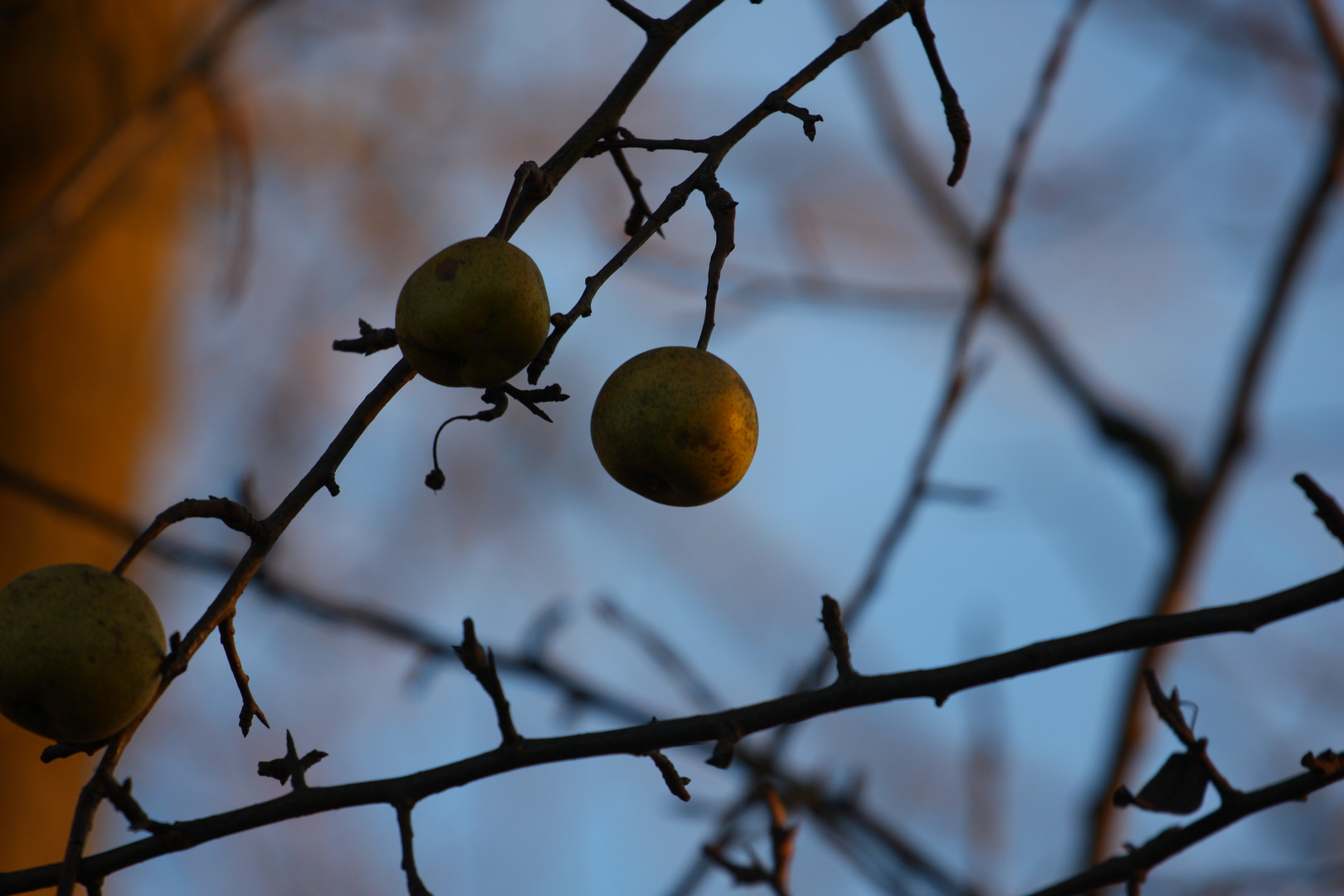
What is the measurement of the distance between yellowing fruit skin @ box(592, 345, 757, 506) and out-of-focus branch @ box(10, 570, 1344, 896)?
35 centimetres

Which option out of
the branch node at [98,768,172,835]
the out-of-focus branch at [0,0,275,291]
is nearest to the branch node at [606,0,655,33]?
the branch node at [98,768,172,835]

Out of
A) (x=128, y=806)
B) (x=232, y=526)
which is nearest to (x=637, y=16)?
(x=232, y=526)

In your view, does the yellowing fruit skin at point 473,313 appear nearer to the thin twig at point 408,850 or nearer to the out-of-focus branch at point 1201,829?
the thin twig at point 408,850

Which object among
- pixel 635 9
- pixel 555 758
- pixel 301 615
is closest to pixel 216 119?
pixel 301 615

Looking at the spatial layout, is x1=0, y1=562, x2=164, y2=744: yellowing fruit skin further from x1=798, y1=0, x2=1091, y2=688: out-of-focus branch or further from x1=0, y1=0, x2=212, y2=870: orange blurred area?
x1=0, y1=0, x2=212, y2=870: orange blurred area

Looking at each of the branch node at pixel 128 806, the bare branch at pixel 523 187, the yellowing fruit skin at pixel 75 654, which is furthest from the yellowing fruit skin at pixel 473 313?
the branch node at pixel 128 806

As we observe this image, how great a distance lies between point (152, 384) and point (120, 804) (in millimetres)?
4054

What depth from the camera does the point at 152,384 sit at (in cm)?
482

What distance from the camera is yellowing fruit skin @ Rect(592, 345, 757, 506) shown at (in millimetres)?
1342

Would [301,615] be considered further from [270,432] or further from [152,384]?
[270,432]

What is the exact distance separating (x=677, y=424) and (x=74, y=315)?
13.0 feet

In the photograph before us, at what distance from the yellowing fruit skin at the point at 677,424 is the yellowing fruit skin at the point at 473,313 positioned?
13cm

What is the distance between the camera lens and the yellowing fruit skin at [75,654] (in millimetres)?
1222

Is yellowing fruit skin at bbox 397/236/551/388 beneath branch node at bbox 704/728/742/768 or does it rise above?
above
